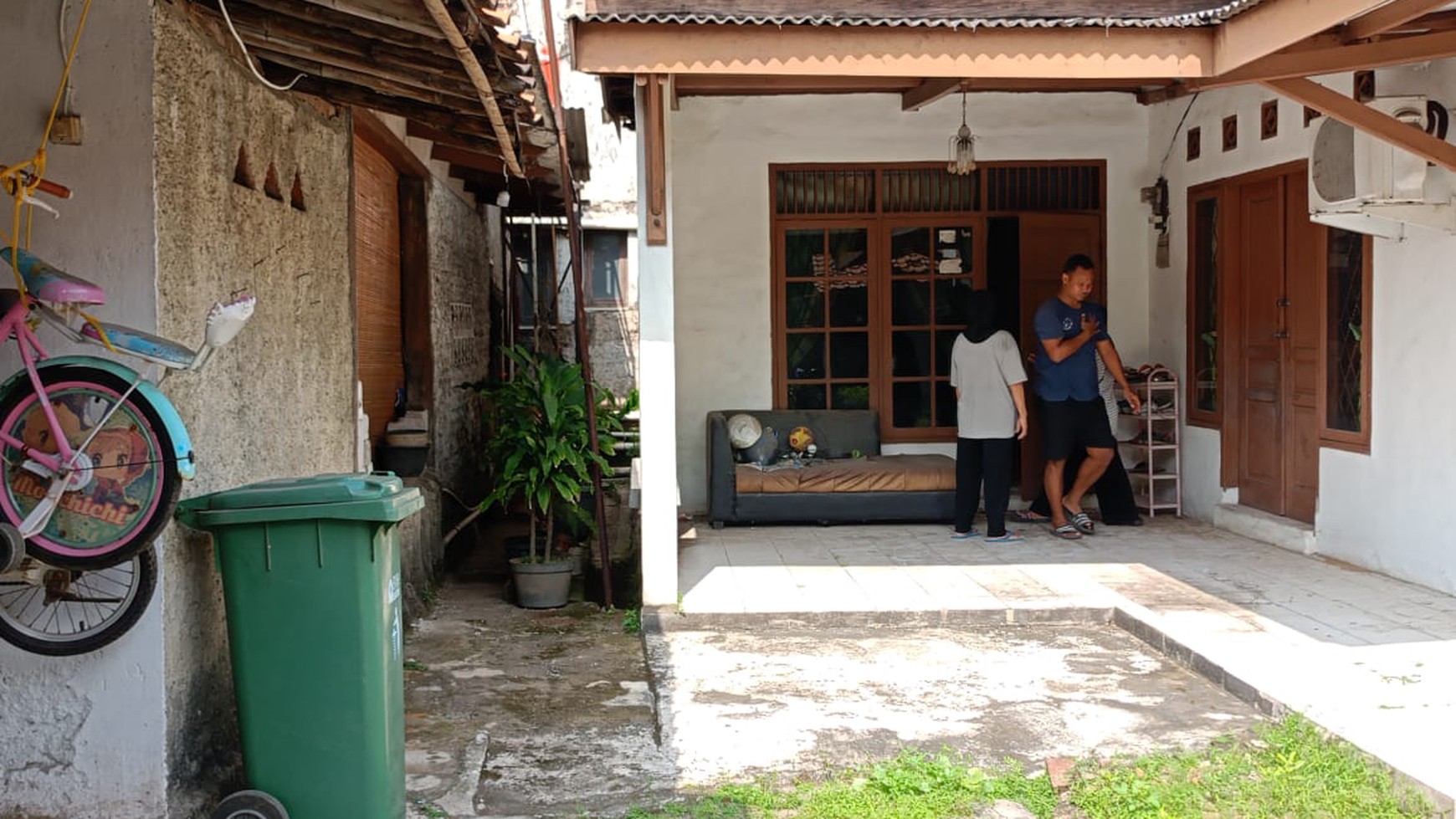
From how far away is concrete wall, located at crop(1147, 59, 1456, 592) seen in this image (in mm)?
7102

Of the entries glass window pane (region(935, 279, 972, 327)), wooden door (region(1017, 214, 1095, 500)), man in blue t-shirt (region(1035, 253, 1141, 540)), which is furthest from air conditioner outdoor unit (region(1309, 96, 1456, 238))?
glass window pane (region(935, 279, 972, 327))

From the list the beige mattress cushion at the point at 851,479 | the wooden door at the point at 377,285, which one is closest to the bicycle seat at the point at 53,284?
the wooden door at the point at 377,285

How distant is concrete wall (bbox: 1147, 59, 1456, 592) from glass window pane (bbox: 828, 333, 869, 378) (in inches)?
130

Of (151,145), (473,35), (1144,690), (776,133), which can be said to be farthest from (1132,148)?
(151,145)

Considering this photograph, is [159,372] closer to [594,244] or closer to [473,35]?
[473,35]

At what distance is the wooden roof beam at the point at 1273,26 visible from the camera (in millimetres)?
5699

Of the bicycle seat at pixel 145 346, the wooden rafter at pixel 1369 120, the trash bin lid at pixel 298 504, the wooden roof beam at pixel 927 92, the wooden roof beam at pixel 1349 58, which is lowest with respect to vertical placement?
the trash bin lid at pixel 298 504

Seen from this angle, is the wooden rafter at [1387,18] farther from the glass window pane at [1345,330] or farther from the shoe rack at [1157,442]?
the shoe rack at [1157,442]

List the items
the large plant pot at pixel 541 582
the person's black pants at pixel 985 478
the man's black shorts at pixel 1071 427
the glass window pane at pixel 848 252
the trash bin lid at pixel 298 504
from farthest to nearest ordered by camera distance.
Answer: the glass window pane at pixel 848 252 < the man's black shorts at pixel 1071 427 < the person's black pants at pixel 985 478 < the large plant pot at pixel 541 582 < the trash bin lid at pixel 298 504

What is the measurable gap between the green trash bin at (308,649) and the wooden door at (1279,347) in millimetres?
6381

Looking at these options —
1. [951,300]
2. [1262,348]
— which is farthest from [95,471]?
[951,300]

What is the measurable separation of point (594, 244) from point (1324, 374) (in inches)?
290

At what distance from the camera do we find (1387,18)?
20.0ft

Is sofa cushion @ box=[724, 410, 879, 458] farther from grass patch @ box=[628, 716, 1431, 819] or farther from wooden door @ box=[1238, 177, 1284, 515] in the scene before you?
grass patch @ box=[628, 716, 1431, 819]
